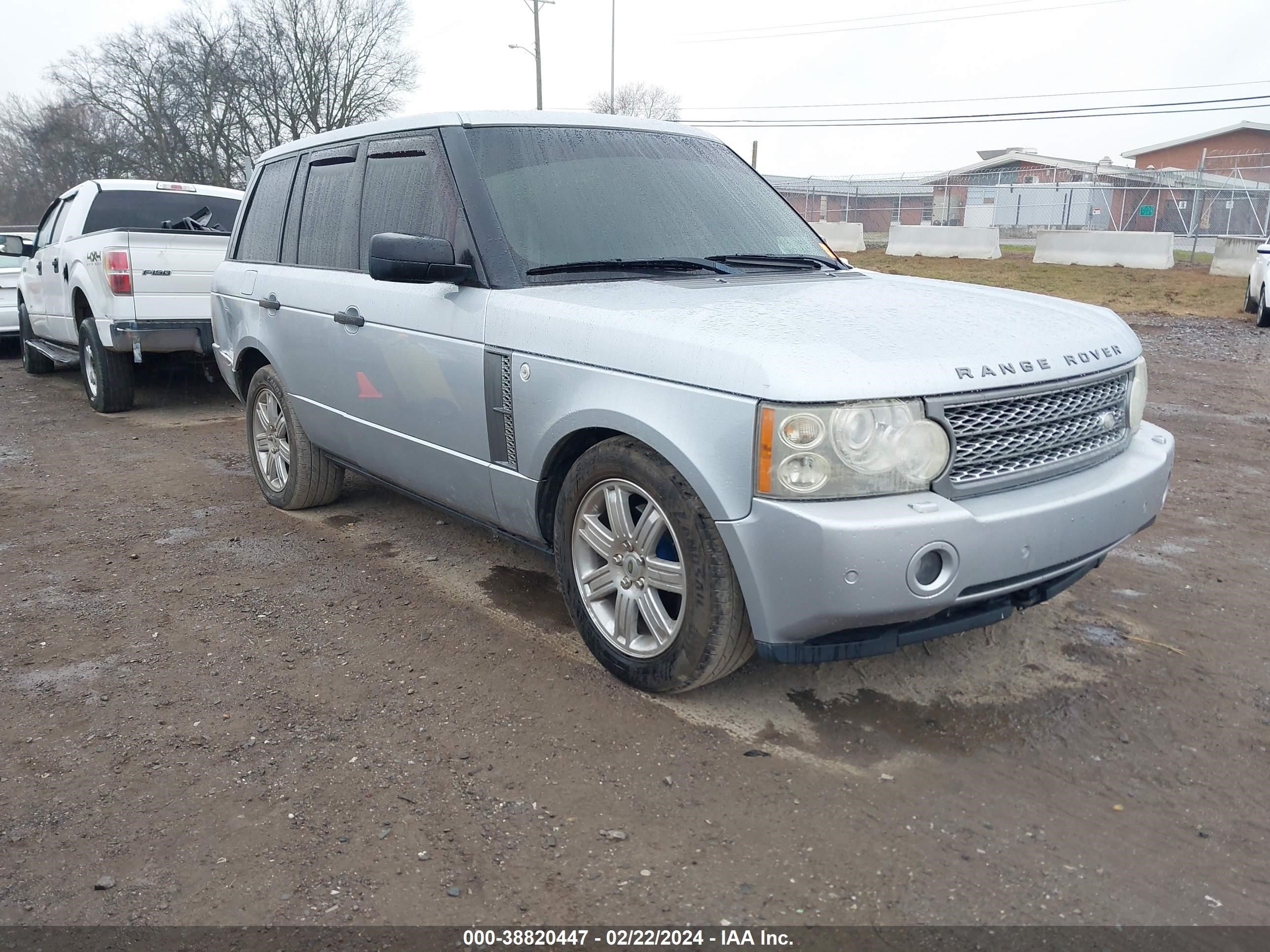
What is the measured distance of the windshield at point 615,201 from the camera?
381 centimetres

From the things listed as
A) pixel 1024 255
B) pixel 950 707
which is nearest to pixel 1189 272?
pixel 1024 255

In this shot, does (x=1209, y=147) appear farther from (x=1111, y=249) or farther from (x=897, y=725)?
(x=897, y=725)

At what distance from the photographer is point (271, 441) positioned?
5.68m

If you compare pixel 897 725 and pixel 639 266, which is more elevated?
pixel 639 266

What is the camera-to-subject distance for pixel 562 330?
336 centimetres

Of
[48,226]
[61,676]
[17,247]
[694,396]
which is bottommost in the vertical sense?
[61,676]

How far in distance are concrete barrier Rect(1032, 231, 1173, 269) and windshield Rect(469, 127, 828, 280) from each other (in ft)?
67.0

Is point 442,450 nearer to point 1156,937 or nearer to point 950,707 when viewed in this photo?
point 950,707

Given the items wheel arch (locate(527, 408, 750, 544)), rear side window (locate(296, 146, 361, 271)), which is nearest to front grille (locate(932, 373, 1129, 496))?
wheel arch (locate(527, 408, 750, 544))

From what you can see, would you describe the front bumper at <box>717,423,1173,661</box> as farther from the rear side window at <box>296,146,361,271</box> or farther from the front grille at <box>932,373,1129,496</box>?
the rear side window at <box>296,146,361,271</box>

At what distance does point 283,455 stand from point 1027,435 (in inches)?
161

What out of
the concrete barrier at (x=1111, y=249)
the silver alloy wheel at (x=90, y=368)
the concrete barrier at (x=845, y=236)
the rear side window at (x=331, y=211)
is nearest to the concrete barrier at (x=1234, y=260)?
the concrete barrier at (x=1111, y=249)

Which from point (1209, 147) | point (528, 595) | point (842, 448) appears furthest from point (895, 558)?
point (1209, 147)

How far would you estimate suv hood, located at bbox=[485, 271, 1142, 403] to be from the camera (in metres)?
2.73
